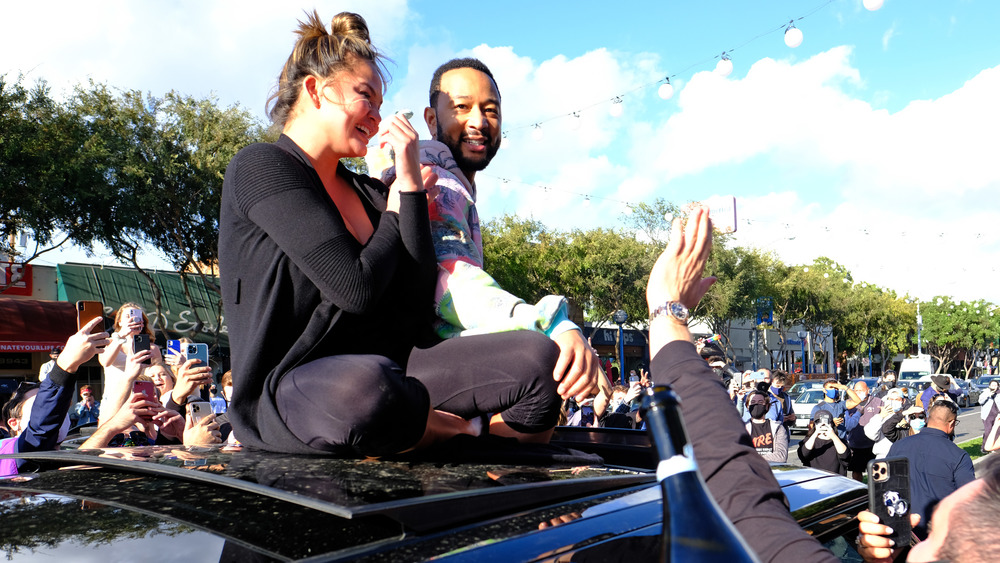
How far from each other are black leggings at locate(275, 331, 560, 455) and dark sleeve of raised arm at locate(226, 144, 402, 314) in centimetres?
17

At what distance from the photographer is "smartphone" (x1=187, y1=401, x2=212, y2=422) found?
3.38 m

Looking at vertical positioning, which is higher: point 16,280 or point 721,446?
point 16,280

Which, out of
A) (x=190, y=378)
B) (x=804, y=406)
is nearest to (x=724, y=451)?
(x=190, y=378)

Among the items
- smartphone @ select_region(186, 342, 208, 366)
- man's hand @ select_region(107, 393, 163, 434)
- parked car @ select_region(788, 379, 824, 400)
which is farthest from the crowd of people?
parked car @ select_region(788, 379, 824, 400)

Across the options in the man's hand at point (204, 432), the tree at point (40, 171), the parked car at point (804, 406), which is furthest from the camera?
the parked car at point (804, 406)

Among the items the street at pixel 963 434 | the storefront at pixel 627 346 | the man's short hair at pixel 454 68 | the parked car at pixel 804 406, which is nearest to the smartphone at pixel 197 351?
the man's short hair at pixel 454 68

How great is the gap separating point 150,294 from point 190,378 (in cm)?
2327

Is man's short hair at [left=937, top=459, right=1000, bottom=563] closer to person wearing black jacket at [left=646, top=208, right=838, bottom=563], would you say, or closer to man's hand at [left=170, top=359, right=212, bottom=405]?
person wearing black jacket at [left=646, top=208, right=838, bottom=563]

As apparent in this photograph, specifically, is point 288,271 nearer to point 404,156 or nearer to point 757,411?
point 404,156

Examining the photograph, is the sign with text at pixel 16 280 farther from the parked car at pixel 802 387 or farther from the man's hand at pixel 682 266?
the man's hand at pixel 682 266

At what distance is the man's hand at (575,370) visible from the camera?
187 cm

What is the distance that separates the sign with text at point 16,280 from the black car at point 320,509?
24.0m

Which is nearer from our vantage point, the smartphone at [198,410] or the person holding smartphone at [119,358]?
the smartphone at [198,410]

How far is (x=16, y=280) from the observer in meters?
22.0
